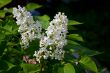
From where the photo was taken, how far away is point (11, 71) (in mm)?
2568

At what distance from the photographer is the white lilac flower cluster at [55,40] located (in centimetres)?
249

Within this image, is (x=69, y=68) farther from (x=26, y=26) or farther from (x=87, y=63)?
(x=26, y=26)

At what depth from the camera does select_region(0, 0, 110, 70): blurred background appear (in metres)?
8.12

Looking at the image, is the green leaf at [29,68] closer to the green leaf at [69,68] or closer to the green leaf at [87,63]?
the green leaf at [69,68]

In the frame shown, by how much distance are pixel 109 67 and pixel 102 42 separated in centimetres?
88

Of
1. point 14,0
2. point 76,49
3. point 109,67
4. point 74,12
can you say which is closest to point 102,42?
point 109,67

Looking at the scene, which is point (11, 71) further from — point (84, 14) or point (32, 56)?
point (84, 14)

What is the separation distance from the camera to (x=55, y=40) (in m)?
2.51

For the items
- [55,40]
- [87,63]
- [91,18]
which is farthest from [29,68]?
[91,18]

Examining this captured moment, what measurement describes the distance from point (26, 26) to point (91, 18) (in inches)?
273

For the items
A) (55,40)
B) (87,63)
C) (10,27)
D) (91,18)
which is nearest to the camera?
(55,40)

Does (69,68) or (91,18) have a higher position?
(91,18)

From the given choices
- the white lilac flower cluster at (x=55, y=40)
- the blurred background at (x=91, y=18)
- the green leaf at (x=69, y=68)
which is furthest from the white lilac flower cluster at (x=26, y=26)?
the blurred background at (x=91, y=18)

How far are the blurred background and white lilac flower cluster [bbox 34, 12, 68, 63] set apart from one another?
5.09m
